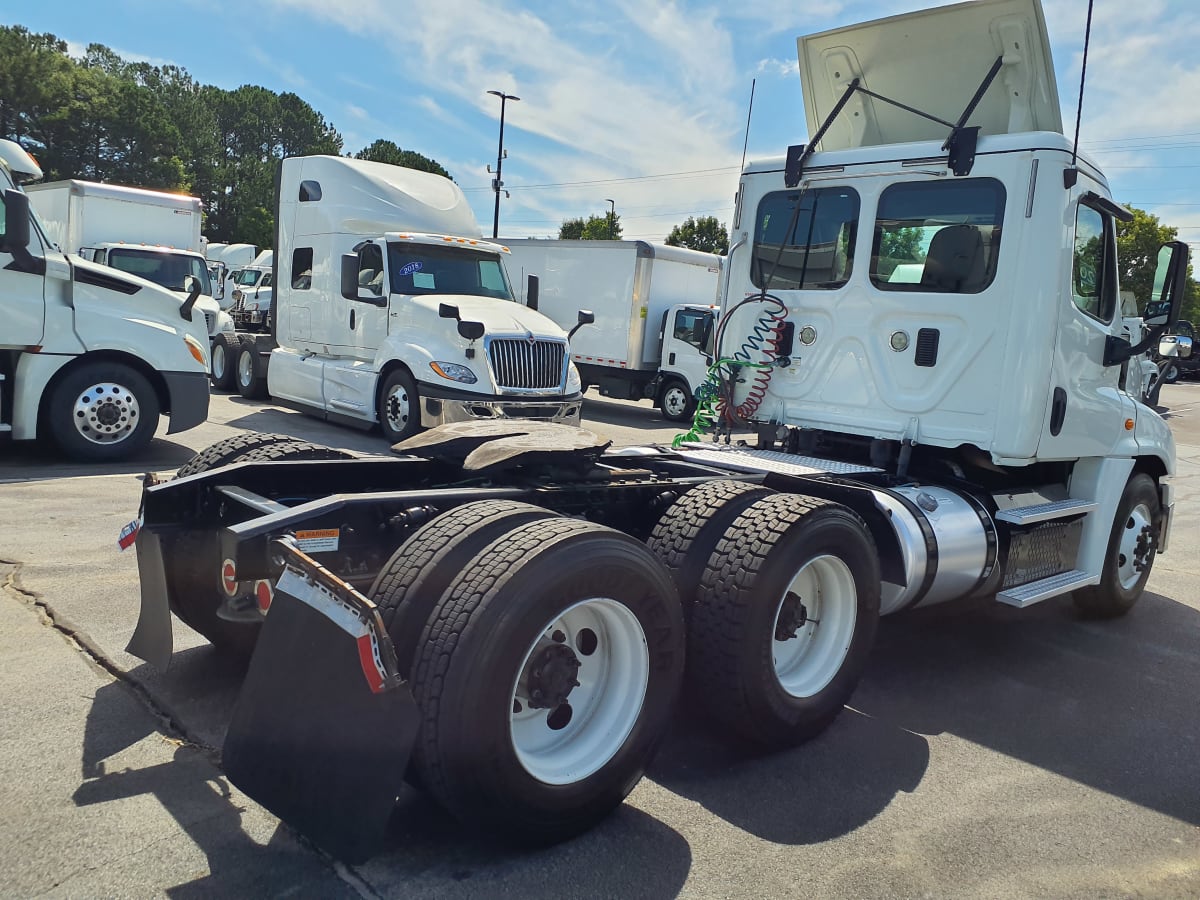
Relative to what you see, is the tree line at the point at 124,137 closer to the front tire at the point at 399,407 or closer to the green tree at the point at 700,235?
the green tree at the point at 700,235

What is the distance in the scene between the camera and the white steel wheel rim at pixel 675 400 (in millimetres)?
17188

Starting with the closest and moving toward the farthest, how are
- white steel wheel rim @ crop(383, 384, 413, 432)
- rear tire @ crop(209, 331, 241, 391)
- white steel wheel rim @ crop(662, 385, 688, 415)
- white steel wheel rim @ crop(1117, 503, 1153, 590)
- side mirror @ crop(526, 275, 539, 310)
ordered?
white steel wheel rim @ crop(1117, 503, 1153, 590) → white steel wheel rim @ crop(383, 384, 413, 432) → side mirror @ crop(526, 275, 539, 310) → rear tire @ crop(209, 331, 241, 391) → white steel wheel rim @ crop(662, 385, 688, 415)

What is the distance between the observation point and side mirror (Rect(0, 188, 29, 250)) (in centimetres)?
783

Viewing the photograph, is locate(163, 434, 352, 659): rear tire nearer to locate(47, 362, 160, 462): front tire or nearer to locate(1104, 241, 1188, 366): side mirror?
locate(1104, 241, 1188, 366): side mirror

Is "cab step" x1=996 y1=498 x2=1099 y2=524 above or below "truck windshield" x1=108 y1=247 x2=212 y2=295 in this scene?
below

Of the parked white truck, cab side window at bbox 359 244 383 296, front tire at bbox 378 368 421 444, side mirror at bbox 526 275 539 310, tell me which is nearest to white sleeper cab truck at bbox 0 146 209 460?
front tire at bbox 378 368 421 444

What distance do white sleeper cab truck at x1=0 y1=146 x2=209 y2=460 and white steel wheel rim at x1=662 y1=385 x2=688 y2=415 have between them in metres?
9.45

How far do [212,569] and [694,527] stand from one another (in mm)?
1931

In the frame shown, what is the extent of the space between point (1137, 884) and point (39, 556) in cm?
567

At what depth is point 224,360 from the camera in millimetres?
15992

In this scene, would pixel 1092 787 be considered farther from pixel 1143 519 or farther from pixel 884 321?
pixel 1143 519

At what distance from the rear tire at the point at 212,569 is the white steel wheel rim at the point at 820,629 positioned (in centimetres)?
215

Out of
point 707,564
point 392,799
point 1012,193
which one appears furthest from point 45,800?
point 1012,193

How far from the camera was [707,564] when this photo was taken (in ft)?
11.8
